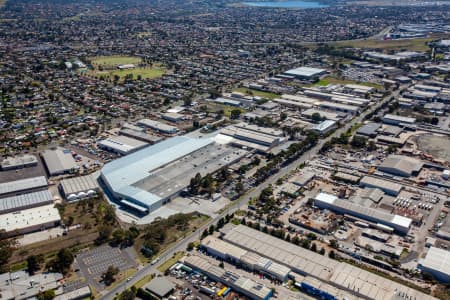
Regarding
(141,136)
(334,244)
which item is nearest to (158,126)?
(141,136)

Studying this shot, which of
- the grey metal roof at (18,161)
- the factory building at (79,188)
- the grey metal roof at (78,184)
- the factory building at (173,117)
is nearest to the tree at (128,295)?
the factory building at (79,188)

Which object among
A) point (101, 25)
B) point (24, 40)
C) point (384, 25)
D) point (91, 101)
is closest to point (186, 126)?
point (91, 101)

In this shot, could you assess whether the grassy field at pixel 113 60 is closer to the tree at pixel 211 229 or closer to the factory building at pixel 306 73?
the factory building at pixel 306 73

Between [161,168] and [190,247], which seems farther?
[161,168]

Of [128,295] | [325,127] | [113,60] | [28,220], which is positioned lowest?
[128,295]

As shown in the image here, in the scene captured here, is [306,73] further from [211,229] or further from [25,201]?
[25,201]

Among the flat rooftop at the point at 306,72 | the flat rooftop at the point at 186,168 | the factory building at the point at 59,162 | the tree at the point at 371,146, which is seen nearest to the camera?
the flat rooftop at the point at 186,168

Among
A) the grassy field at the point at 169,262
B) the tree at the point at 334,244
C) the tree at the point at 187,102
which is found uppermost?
the tree at the point at 187,102
